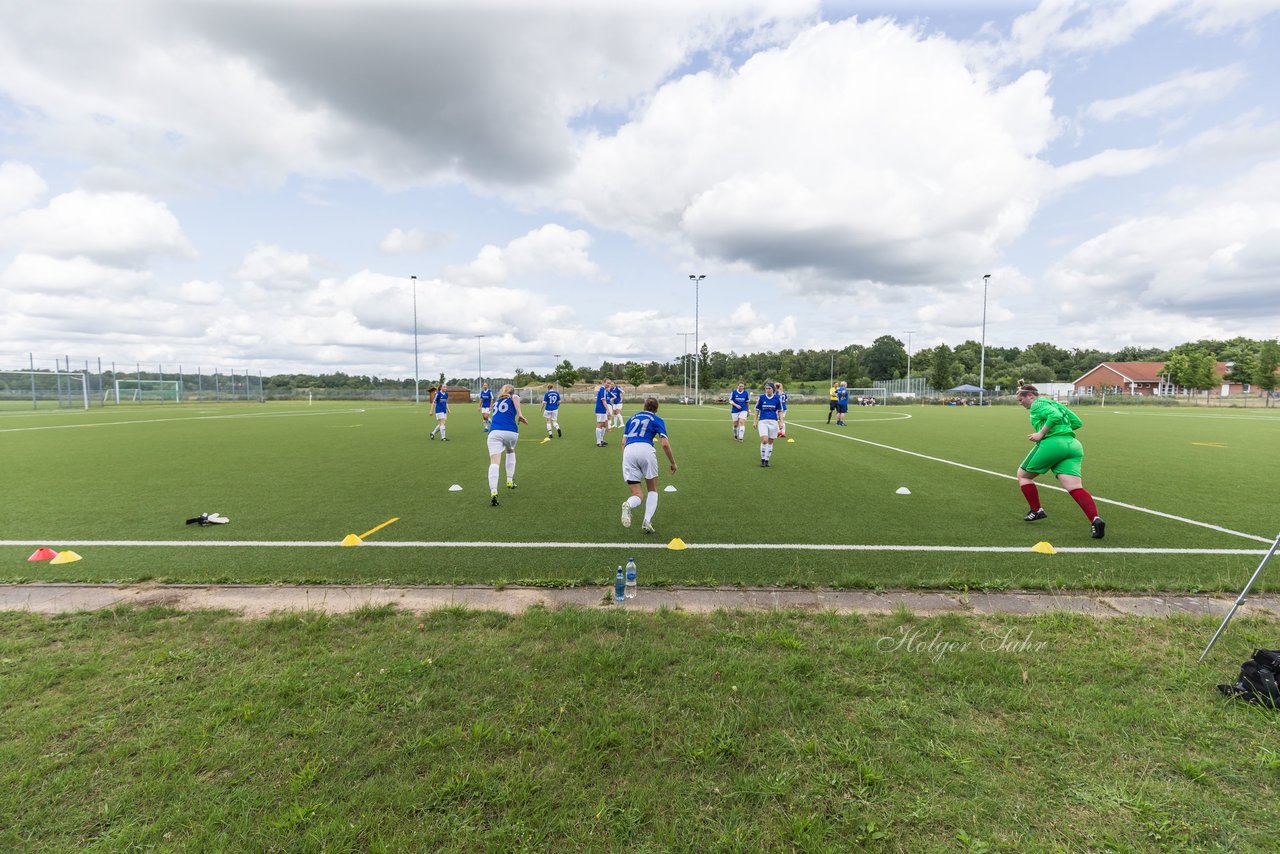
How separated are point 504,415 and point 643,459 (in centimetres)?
309

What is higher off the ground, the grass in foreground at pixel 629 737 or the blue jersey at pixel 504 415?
the blue jersey at pixel 504 415

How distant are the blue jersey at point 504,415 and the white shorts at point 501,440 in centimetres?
7

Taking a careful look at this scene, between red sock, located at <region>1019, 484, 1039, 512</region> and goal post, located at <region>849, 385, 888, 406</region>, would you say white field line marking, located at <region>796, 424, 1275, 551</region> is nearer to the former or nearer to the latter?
red sock, located at <region>1019, 484, 1039, 512</region>

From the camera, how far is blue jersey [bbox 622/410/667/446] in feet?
24.2

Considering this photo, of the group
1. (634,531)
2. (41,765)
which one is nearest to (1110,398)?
(634,531)

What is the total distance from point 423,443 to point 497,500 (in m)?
10.4

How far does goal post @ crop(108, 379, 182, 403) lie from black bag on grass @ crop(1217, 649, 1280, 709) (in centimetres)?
6471

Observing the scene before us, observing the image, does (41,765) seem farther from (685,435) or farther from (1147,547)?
(685,435)

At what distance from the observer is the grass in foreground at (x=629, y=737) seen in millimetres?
2414

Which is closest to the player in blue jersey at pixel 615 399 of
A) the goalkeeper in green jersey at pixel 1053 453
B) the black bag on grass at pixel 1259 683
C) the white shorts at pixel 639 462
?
the white shorts at pixel 639 462

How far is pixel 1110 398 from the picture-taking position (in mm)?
64500

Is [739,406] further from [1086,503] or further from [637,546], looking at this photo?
[637,546]

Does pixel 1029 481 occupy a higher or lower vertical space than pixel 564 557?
higher

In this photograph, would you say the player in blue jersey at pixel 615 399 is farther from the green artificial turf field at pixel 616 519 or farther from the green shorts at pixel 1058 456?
the green shorts at pixel 1058 456
